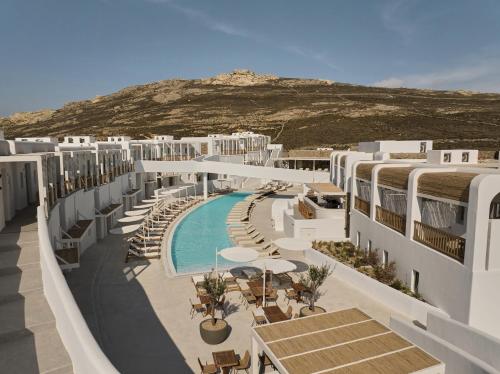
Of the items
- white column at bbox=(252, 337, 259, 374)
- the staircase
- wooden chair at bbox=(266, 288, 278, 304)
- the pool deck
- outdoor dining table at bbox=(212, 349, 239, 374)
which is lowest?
the pool deck

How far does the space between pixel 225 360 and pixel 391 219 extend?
10.0 meters

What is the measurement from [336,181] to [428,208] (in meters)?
11.9

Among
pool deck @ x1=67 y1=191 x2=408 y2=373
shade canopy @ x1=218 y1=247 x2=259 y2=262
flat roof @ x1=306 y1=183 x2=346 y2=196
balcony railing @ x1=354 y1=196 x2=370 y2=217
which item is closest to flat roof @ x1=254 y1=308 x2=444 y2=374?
pool deck @ x1=67 y1=191 x2=408 y2=373

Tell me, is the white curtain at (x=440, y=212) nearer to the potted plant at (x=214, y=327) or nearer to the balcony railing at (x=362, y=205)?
the balcony railing at (x=362, y=205)

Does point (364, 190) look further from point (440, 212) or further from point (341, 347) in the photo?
point (341, 347)

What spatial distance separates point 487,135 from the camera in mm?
71188

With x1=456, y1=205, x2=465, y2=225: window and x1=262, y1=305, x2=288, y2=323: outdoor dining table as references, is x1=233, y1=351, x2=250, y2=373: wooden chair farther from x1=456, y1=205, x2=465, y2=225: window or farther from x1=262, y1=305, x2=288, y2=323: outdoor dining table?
x1=456, y1=205, x2=465, y2=225: window

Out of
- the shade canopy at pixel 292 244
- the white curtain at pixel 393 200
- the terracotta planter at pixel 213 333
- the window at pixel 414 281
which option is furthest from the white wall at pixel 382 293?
the terracotta planter at pixel 213 333

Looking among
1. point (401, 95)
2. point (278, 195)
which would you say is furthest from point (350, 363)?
point (401, 95)

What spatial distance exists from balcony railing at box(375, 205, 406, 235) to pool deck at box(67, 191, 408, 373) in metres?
3.24

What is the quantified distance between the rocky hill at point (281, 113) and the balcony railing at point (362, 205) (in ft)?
168

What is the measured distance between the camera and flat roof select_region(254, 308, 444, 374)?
7.04 m

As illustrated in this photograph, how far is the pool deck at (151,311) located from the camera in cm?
977

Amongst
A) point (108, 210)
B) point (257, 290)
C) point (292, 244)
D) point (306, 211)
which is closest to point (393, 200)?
point (292, 244)
